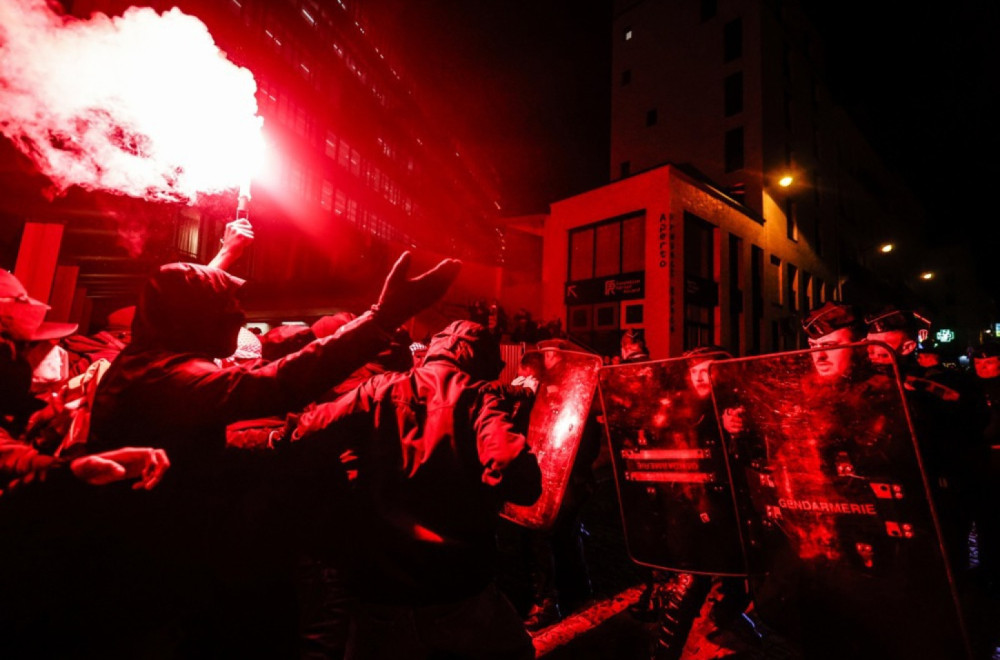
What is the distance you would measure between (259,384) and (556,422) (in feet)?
8.18

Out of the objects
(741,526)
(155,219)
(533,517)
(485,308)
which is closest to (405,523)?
(533,517)

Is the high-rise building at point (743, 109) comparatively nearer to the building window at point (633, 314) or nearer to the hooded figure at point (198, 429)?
the building window at point (633, 314)

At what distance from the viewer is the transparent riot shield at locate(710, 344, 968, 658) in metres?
2.21

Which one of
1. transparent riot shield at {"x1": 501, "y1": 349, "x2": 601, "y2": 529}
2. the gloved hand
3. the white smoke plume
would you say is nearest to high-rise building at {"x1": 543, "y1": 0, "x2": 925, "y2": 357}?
transparent riot shield at {"x1": 501, "y1": 349, "x2": 601, "y2": 529}

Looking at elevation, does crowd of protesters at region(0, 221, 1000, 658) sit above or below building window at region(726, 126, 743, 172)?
below

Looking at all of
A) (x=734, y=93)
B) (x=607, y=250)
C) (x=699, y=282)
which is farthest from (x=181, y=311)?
(x=734, y=93)

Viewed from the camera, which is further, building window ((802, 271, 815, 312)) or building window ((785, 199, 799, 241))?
building window ((802, 271, 815, 312))

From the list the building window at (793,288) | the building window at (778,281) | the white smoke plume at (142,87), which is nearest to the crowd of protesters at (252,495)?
the white smoke plume at (142,87)

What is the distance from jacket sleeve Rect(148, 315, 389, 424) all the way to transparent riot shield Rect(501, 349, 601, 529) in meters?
2.18

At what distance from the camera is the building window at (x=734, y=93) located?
21.8 metres

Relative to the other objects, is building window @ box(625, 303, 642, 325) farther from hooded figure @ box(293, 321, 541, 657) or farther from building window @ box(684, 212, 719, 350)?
hooded figure @ box(293, 321, 541, 657)

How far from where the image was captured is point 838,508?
2451 mm

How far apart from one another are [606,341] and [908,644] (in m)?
16.6

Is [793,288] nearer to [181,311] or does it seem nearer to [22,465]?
[181,311]
